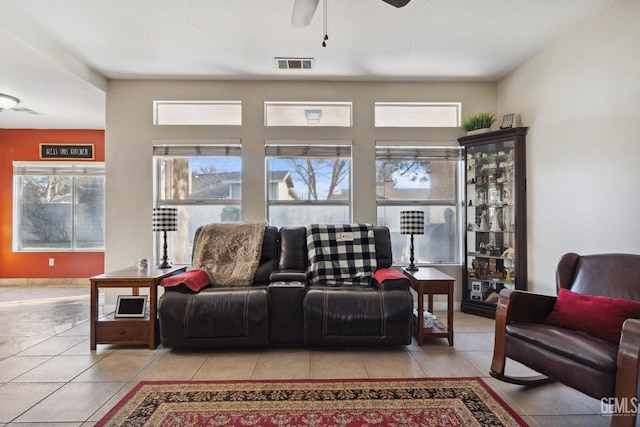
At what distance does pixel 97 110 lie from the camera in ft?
15.0

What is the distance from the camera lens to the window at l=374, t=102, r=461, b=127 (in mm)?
4133

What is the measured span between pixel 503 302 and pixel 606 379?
64 centimetres

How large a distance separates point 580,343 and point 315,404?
152 centimetres

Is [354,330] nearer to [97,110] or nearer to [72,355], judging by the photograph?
[72,355]

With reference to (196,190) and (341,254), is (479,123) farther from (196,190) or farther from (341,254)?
(196,190)

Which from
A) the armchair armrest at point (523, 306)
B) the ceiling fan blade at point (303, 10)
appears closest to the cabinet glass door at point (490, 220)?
the armchair armrest at point (523, 306)

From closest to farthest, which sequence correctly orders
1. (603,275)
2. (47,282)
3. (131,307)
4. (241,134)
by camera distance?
1. (603,275)
2. (131,307)
3. (241,134)
4. (47,282)

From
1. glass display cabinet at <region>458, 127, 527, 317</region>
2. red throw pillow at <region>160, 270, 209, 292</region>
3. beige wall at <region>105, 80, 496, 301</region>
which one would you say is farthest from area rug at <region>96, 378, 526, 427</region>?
beige wall at <region>105, 80, 496, 301</region>

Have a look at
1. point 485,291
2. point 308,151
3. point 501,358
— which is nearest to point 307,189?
point 308,151

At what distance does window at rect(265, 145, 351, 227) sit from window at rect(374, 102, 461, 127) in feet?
2.46

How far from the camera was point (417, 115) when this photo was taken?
4145 mm

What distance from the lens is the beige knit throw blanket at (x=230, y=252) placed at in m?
3.11

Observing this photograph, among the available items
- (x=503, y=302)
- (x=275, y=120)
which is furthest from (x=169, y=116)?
(x=503, y=302)

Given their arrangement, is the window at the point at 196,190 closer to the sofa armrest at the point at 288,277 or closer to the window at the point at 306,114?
the window at the point at 306,114
